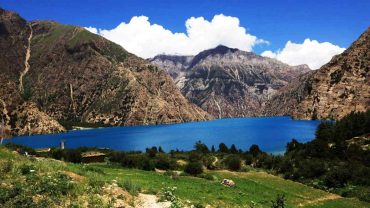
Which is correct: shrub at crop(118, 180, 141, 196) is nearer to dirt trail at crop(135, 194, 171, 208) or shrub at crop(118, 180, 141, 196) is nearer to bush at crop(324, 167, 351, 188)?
dirt trail at crop(135, 194, 171, 208)

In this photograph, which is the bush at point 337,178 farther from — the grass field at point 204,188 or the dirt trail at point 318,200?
the dirt trail at point 318,200

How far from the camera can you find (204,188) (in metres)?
36.6

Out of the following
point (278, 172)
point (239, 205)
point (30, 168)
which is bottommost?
point (278, 172)

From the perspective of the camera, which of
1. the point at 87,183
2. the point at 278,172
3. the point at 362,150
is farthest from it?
the point at 362,150

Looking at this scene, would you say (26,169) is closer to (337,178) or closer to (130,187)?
(130,187)

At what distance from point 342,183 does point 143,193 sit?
41370 mm

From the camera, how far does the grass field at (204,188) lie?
90.0ft

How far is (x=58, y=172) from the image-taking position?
25.0 m

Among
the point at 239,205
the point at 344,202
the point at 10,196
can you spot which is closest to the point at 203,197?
the point at 239,205

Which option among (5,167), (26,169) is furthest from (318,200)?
(5,167)

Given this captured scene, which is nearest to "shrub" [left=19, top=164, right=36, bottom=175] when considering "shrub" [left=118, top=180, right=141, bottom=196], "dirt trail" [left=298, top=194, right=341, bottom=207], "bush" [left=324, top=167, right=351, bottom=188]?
"shrub" [left=118, top=180, right=141, bottom=196]

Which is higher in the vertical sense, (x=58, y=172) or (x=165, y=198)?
(x=58, y=172)

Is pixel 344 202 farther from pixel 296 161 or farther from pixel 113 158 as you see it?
pixel 113 158

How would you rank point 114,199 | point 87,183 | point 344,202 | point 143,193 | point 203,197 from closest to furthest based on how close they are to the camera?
point 114,199 → point 87,183 → point 143,193 → point 203,197 → point 344,202
